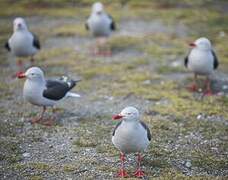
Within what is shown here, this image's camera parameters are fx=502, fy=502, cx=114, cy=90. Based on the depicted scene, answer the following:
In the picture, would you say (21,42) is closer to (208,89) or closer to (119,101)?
(119,101)

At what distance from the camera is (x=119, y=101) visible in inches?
449

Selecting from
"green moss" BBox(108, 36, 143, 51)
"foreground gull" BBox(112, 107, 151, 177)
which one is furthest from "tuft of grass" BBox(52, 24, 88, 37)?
"foreground gull" BBox(112, 107, 151, 177)

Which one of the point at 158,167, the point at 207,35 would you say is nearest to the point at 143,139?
the point at 158,167

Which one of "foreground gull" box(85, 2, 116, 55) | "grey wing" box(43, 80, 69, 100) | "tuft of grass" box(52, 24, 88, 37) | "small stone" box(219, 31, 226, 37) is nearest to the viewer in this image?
"grey wing" box(43, 80, 69, 100)

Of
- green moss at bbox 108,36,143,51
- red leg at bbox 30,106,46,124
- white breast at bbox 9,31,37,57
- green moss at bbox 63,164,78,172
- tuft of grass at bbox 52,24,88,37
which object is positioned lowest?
red leg at bbox 30,106,46,124

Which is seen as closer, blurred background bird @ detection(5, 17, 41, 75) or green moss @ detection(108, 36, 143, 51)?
blurred background bird @ detection(5, 17, 41, 75)

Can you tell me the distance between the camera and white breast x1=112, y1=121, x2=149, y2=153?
7.62m

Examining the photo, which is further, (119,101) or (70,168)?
(119,101)

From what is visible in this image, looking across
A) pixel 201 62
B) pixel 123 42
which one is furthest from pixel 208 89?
pixel 123 42

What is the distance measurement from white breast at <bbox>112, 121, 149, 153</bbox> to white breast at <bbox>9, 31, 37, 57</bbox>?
5936mm

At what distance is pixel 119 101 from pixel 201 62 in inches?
83.2

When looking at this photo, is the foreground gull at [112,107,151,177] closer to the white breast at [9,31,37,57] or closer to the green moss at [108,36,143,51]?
the white breast at [9,31,37,57]

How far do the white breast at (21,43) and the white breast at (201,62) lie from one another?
4.23 meters

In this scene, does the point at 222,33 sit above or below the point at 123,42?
above
